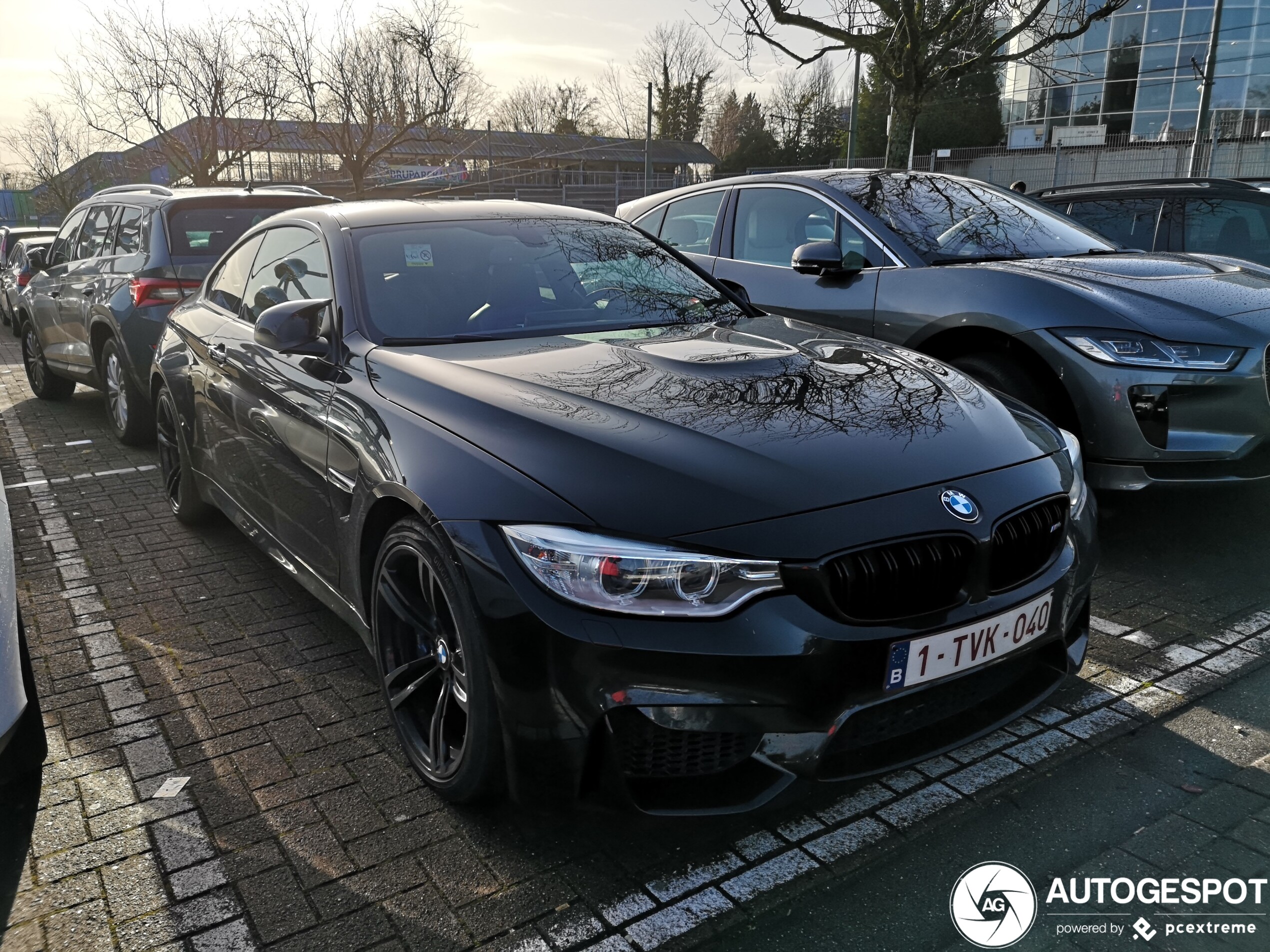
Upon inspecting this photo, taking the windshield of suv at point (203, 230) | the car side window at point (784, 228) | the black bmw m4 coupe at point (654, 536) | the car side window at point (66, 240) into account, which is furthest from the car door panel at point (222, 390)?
the car side window at point (66, 240)

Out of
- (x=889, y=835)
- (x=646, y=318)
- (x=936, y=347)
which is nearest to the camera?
(x=889, y=835)

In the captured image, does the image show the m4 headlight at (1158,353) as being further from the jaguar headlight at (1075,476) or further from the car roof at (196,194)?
the car roof at (196,194)

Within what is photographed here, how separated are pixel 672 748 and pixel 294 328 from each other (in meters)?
1.95

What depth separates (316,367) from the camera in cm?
326

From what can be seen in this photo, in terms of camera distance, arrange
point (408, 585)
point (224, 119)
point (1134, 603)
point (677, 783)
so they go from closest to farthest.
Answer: point (677, 783) → point (408, 585) → point (1134, 603) → point (224, 119)

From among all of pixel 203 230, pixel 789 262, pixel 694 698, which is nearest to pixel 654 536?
pixel 694 698

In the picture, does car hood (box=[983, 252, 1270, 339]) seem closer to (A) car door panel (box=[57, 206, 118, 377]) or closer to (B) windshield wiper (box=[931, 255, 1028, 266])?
(B) windshield wiper (box=[931, 255, 1028, 266])

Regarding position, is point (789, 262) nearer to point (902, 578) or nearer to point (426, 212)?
point (426, 212)

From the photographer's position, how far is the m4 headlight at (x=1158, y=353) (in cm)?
402

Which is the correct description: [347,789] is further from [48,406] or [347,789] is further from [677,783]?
[48,406]

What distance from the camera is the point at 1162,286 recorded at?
173 inches

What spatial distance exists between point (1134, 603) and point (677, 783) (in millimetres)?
2594

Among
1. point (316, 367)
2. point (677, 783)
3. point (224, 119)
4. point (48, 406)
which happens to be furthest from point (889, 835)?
point (224, 119)

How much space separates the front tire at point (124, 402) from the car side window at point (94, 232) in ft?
3.27
